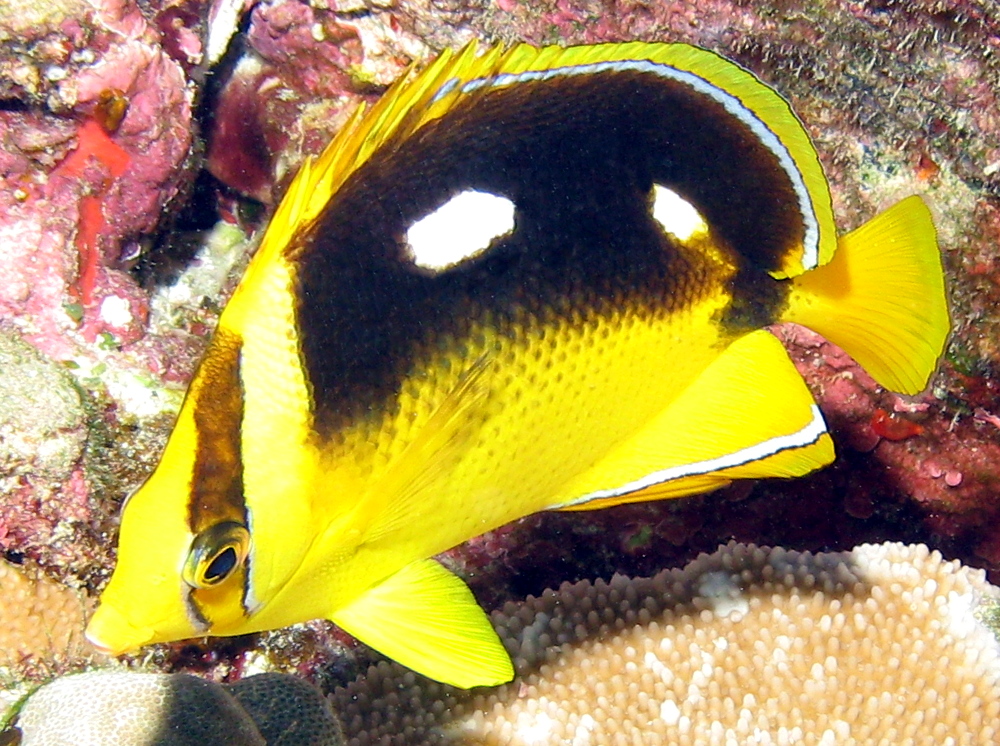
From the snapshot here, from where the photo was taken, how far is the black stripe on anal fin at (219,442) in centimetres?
123

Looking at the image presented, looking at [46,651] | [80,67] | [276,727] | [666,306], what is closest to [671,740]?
[276,727]

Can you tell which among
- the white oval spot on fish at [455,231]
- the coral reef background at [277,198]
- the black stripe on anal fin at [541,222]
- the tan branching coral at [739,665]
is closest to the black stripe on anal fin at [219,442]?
the black stripe on anal fin at [541,222]

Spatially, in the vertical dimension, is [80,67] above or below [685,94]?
below

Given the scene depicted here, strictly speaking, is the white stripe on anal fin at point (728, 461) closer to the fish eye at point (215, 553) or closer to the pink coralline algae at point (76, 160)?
the fish eye at point (215, 553)

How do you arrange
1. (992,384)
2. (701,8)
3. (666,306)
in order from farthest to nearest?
(992,384)
(701,8)
(666,306)

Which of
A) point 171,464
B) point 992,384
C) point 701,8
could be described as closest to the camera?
point 171,464

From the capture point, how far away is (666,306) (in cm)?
→ 148

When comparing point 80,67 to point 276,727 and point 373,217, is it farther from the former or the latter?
point 276,727

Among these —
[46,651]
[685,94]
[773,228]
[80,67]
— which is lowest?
[46,651]

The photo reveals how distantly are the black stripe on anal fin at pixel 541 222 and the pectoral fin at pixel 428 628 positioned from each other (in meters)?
0.40

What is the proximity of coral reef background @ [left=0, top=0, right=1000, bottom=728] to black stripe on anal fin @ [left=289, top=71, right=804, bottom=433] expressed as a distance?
3.85ft

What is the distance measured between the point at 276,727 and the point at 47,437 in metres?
1.01

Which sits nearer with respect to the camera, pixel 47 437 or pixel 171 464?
pixel 171 464

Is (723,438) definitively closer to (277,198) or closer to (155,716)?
(155,716)
